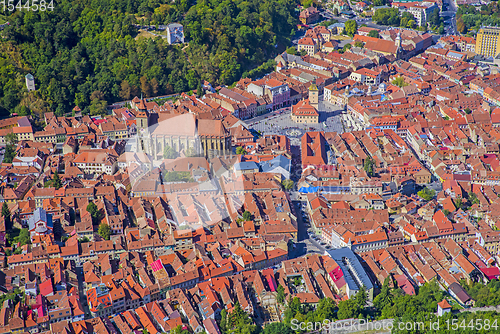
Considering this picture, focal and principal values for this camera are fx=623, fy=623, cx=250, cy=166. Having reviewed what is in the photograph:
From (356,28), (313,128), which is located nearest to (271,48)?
(356,28)

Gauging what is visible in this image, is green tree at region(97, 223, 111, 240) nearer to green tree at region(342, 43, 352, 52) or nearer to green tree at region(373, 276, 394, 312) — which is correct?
green tree at region(373, 276, 394, 312)

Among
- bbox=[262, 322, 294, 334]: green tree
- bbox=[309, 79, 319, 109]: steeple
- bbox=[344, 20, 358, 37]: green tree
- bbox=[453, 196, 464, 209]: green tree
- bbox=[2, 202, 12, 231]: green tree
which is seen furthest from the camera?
bbox=[344, 20, 358, 37]: green tree

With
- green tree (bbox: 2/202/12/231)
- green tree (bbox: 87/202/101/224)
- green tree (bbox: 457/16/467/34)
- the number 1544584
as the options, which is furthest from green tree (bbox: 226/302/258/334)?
green tree (bbox: 457/16/467/34)

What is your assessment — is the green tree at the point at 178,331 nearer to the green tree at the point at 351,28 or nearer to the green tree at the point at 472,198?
the green tree at the point at 472,198

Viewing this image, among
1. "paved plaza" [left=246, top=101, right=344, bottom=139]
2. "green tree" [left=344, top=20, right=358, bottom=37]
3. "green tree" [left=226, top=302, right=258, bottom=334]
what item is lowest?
"green tree" [left=226, top=302, right=258, bottom=334]

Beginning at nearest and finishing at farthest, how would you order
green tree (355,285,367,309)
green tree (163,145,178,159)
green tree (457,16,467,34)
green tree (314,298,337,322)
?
green tree (314,298,337,322)
green tree (355,285,367,309)
green tree (163,145,178,159)
green tree (457,16,467,34)

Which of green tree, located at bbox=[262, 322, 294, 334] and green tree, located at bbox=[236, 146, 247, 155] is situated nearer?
green tree, located at bbox=[262, 322, 294, 334]

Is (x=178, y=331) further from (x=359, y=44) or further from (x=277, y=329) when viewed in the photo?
(x=359, y=44)

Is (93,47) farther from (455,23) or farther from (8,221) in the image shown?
(455,23)

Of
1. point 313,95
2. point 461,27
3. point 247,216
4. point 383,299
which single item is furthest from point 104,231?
point 461,27
